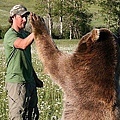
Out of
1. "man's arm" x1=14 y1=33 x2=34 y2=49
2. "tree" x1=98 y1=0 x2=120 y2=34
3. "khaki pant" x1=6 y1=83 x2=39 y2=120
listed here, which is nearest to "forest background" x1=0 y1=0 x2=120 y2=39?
"tree" x1=98 y1=0 x2=120 y2=34

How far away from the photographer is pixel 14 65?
281 inches

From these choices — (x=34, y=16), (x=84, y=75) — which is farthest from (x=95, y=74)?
(x=34, y=16)

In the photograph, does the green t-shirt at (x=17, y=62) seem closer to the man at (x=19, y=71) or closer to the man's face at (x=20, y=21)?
the man at (x=19, y=71)

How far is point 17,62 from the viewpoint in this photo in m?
7.13

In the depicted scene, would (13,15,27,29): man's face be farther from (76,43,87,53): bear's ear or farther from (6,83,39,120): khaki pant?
(76,43,87,53): bear's ear

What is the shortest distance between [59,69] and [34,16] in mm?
867

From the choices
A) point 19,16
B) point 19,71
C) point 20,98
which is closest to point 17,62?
point 19,71

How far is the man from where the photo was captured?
6.95m

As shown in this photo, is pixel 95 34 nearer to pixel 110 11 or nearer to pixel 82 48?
pixel 82 48

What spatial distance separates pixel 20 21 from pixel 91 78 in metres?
2.71

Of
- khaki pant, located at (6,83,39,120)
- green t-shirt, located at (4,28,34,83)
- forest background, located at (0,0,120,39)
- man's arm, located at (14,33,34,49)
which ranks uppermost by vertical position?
man's arm, located at (14,33,34,49)

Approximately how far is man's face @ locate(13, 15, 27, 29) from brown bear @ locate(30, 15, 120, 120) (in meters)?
2.27

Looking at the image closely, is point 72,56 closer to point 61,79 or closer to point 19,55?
point 61,79

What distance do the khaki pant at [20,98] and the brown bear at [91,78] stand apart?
2.56 m
